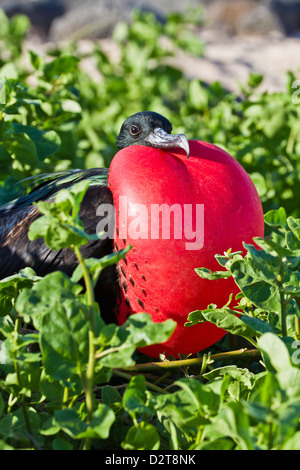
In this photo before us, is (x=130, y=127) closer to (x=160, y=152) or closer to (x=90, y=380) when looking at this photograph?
(x=160, y=152)

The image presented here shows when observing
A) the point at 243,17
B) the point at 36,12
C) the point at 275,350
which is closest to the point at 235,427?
the point at 275,350

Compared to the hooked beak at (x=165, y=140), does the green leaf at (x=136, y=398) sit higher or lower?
lower

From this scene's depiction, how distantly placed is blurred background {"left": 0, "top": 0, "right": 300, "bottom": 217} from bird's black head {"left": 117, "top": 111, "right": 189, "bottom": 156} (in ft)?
0.53

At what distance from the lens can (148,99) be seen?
2750mm

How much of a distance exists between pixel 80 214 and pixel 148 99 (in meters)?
1.69

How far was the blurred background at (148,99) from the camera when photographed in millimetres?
1443

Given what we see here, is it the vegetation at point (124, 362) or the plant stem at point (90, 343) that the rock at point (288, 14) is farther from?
the plant stem at point (90, 343)

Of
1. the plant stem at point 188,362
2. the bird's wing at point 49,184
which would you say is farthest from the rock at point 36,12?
the plant stem at point 188,362

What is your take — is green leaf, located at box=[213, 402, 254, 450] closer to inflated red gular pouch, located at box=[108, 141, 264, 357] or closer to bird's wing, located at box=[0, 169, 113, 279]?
inflated red gular pouch, located at box=[108, 141, 264, 357]

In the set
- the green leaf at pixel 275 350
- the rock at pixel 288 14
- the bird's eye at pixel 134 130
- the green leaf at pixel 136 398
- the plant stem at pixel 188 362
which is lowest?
the rock at pixel 288 14

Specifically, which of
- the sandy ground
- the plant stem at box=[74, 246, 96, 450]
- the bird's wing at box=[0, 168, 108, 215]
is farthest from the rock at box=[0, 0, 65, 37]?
the plant stem at box=[74, 246, 96, 450]

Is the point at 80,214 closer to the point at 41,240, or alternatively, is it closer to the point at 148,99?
the point at 41,240

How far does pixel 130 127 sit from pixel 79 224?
70 centimetres

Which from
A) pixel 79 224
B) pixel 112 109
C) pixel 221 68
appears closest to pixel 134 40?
pixel 221 68
